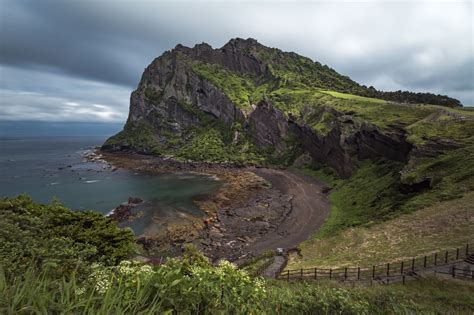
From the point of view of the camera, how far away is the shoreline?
1620 inches

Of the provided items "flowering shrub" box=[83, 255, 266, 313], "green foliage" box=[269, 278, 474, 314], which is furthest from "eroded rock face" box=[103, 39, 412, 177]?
"flowering shrub" box=[83, 255, 266, 313]

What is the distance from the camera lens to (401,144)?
186ft

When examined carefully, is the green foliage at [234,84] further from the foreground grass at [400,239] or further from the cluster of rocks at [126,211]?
the foreground grass at [400,239]

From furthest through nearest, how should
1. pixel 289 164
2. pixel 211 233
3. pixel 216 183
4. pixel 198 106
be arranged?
pixel 198 106 < pixel 289 164 < pixel 216 183 < pixel 211 233

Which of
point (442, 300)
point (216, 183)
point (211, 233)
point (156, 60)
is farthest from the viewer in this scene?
point (156, 60)

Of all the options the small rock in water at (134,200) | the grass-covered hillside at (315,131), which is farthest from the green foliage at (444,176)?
the small rock in water at (134,200)

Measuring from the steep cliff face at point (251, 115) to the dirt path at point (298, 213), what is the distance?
12.8 meters

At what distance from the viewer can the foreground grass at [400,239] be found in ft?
79.6

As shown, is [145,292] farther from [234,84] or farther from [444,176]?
[234,84]

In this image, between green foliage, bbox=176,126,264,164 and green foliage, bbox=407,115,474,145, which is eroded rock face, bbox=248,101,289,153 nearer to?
green foliage, bbox=176,126,264,164

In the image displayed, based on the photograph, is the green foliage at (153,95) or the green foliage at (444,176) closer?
the green foliage at (444,176)

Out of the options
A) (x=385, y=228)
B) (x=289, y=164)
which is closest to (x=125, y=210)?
(x=385, y=228)

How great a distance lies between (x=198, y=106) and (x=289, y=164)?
279 feet

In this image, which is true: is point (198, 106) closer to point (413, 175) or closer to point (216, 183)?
point (216, 183)
